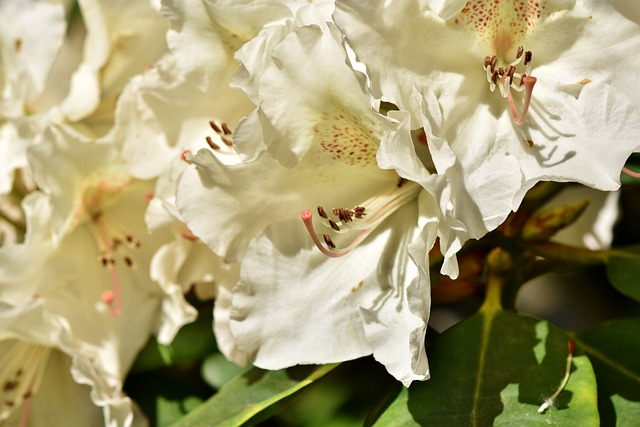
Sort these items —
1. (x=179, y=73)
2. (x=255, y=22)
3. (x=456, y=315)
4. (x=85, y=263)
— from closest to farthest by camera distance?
(x=255, y=22) < (x=179, y=73) < (x=85, y=263) < (x=456, y=315)

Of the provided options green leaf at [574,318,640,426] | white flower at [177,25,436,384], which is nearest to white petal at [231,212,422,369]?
white flower at [177,25,436,384]

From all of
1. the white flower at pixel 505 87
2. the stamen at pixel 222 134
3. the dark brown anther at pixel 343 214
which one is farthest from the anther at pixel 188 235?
the white flower at pixel 505 87

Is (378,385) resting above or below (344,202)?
below

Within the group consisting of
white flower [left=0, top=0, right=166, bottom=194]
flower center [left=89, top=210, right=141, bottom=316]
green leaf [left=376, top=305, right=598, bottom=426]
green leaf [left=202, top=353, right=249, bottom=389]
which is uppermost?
white flower [left=0, top=0, right=166, bottom=194]

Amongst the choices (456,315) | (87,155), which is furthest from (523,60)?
(456,315)

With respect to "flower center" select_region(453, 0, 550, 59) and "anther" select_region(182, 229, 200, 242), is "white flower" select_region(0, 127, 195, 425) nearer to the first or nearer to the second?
"anther" select_region(182, 229, 200, 242)

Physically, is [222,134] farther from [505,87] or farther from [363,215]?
[505,87]

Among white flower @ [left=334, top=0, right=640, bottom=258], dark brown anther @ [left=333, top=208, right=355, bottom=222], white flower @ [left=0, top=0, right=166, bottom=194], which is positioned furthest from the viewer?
white flower @ [left=0, top=0, right=166, bottom=194]

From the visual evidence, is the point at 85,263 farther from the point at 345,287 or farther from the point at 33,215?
the point at 345,287
